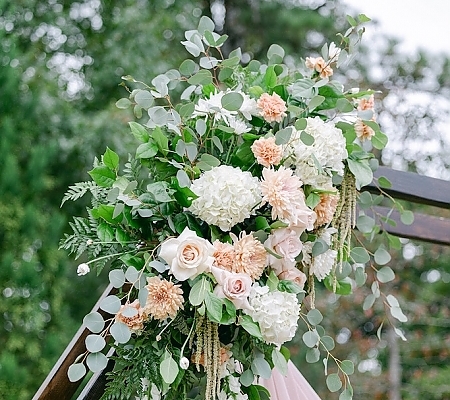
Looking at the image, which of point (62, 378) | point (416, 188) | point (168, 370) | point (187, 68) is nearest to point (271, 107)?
point (187, 68)

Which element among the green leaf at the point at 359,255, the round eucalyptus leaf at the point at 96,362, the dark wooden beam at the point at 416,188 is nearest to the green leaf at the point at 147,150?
the round eucalyptus leaf at the point at 96,362

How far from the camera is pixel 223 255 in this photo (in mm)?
1059

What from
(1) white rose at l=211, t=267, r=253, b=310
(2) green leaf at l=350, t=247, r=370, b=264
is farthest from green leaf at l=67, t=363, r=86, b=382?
(2) green leaf at l=350, t=247, r=370, b=264

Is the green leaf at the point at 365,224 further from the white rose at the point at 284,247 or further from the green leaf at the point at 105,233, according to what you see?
the green leaf at the point at 105,233

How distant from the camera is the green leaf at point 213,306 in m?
0.98

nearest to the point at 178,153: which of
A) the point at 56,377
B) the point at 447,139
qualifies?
the point at 56,377

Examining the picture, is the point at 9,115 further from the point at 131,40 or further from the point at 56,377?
the point at 56,377

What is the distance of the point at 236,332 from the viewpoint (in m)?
1.12

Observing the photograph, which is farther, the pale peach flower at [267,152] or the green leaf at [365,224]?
the green leaf at [365,224]

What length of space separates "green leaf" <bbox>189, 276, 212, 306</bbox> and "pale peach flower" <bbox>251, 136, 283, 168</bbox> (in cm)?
24

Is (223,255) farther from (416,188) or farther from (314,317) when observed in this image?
(416,188)

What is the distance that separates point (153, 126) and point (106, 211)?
174mm

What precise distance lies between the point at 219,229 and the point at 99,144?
2.72 metres

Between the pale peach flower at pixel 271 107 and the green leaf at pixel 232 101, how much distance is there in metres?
0.06
